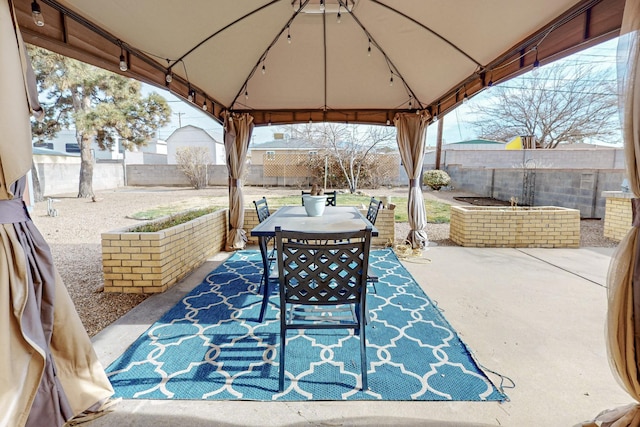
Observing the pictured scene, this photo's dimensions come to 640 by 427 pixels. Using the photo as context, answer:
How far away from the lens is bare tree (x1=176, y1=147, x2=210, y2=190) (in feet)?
44.6

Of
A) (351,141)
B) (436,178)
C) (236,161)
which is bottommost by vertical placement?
(436,178)

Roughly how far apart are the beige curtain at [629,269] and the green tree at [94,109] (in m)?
11.0

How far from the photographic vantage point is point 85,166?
10.5 m

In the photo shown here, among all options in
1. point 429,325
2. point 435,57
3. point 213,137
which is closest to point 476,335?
point 429,325

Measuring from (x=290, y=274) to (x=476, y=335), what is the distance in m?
1.57

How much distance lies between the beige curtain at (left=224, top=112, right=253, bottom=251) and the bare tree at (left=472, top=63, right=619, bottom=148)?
34.7ft

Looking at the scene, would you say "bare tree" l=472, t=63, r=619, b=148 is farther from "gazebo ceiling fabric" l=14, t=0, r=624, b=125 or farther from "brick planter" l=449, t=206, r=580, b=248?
"gazebo ceiling fabric" l=14, t=0, r=624, b=125

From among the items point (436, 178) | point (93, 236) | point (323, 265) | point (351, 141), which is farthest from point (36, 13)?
point (436, 178)

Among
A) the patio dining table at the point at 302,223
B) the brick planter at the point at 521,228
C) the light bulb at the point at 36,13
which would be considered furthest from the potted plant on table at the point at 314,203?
the brick planter at the point at 521,228

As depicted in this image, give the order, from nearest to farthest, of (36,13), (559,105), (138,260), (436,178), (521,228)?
(36,13)
(138,260)
(521,228)
(436,178)
(559,105)

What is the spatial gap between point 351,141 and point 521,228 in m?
8.08

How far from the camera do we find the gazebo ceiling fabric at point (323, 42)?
6.91 ft

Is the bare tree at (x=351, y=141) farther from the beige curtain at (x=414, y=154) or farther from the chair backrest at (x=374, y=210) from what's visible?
the chair backrest at (x=374, y=210)

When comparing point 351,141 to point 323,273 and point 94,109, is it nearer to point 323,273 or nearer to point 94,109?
point 94,109
